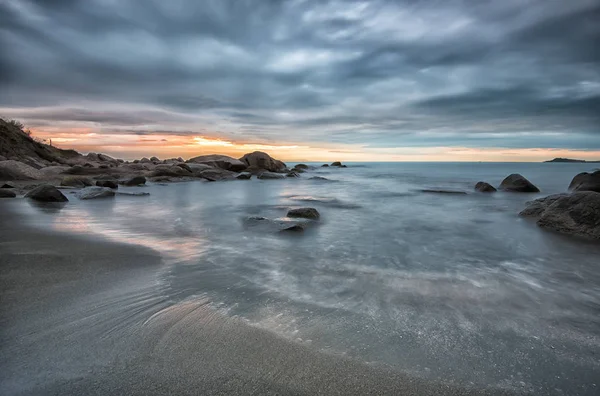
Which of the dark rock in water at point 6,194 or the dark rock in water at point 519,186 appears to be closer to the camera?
the dark rock in water at point 6,194

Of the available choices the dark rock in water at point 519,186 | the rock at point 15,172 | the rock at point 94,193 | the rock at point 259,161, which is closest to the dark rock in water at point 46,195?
the rock at point 94,193

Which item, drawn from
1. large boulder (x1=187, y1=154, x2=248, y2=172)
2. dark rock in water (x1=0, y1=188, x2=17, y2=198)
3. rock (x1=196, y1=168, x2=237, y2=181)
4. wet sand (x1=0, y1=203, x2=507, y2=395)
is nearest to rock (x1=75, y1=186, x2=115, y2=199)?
dark rock in water (x1=0, y1=188, x2=17, y2=198)

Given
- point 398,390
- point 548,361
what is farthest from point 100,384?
point 548,361

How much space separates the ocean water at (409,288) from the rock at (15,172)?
896 centimetres

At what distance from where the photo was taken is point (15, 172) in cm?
1554

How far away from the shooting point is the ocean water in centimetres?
254

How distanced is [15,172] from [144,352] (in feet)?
60.3

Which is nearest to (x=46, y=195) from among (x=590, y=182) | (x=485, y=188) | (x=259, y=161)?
(x=590, y=182)

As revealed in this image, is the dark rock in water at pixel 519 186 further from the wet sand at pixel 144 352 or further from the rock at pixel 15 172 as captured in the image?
the rock at pixel 15 172

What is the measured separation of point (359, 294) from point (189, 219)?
6786 mm

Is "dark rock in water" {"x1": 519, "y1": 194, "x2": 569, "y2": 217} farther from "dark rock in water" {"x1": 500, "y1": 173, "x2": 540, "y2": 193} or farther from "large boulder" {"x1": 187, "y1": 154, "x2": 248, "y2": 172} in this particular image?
"large boulder" {"x1": 187, "y1": 154, "x2": 248, "y2": 172}

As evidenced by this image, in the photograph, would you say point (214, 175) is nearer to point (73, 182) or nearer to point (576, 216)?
point (73, 182)

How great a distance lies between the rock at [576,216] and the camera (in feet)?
23.5

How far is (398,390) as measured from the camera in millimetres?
2137
